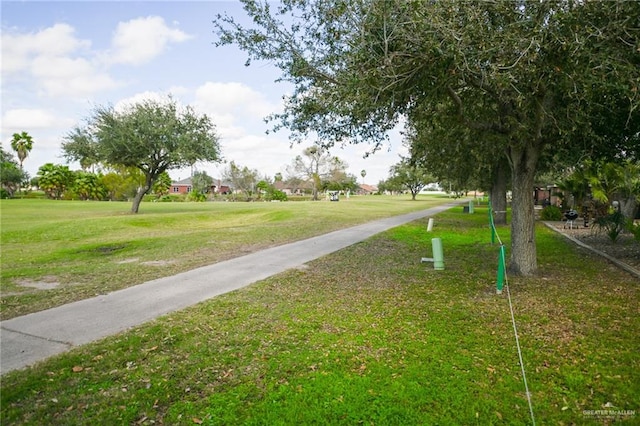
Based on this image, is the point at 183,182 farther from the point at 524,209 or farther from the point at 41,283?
the point at 524,209

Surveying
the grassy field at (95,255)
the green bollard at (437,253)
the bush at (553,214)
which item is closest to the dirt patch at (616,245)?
the green bollard at (437,253)

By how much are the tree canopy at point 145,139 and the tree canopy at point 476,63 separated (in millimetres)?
19247

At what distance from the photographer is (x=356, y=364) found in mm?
4242

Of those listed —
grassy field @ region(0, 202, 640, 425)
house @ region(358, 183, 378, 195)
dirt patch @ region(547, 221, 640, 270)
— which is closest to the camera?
grassy field @ region(0, 202, 640, 425)

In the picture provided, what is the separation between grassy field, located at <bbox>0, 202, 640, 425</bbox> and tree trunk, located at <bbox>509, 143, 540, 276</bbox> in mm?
1211

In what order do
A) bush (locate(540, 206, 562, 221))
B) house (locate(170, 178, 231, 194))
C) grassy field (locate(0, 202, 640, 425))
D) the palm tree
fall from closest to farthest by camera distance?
grassy field (locate(0, 202, 640, 425)) < bush (locate(540, 206, 562, 221)) < the palm tree < house (locate(170, 178, 231, 194))

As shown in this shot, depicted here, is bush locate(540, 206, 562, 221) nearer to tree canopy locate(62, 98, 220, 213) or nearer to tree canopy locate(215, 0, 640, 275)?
tree canopy locate(215, 0, 640, 275)

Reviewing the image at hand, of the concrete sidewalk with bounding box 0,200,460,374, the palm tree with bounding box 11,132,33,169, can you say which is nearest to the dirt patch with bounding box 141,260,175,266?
the concrete sidewalk with bounding box 0,200,460,374

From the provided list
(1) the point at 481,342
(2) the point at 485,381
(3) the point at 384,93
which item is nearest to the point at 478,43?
(3) the point at 384,93

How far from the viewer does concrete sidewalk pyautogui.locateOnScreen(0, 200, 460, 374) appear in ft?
15.0

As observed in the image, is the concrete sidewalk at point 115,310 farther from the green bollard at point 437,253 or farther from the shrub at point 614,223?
the shrub at point 614,223

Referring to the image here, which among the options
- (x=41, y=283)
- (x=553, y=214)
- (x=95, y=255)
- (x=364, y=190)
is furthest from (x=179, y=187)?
(x=41, y=283)

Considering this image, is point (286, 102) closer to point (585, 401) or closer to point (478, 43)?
point (478, 43)

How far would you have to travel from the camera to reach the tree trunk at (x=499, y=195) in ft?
64.1
